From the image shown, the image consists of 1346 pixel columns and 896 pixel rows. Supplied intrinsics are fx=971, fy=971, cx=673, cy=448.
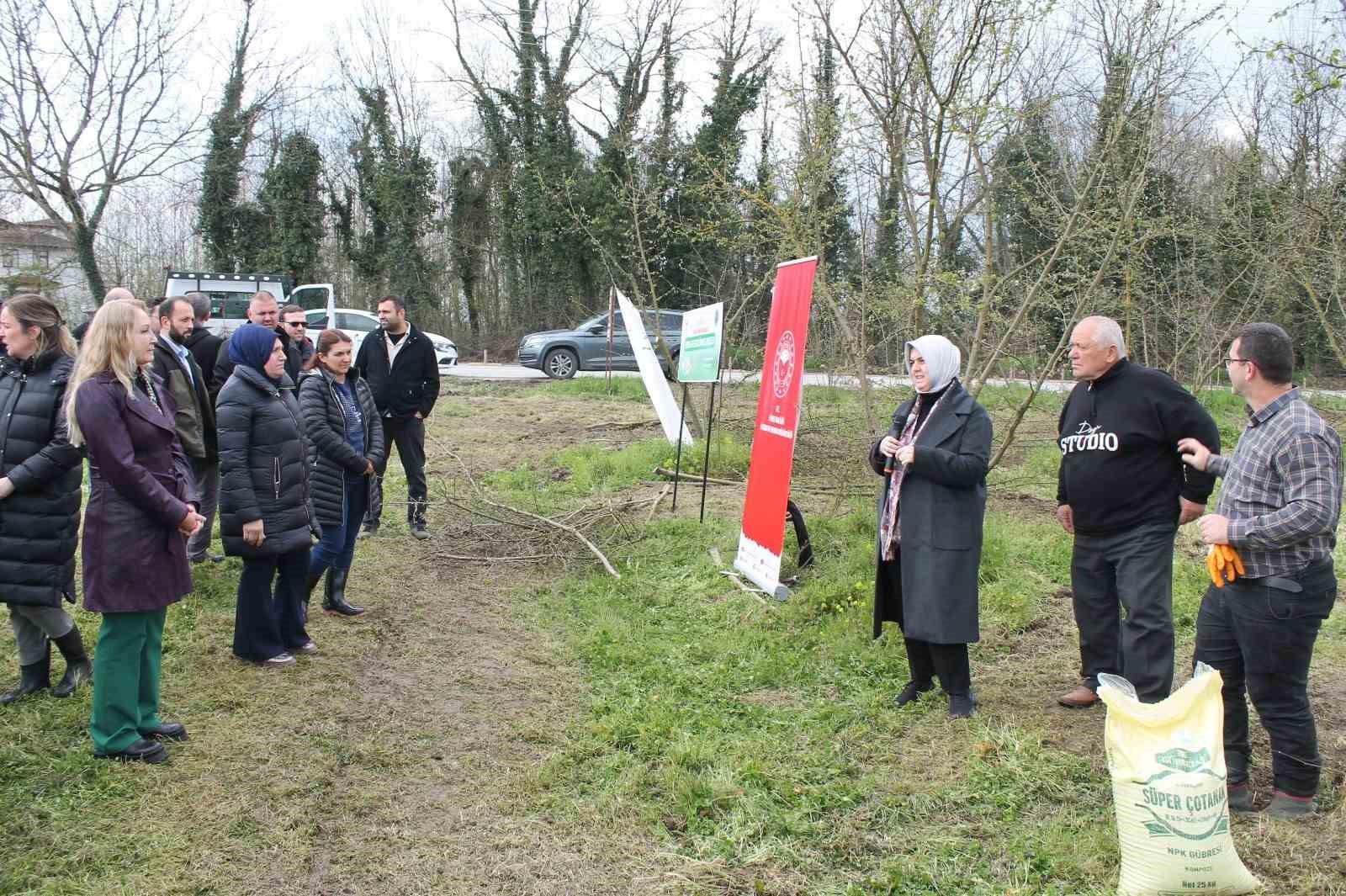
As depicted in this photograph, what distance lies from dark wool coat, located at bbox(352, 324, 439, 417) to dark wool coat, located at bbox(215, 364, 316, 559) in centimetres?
273

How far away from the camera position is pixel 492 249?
32594 mm

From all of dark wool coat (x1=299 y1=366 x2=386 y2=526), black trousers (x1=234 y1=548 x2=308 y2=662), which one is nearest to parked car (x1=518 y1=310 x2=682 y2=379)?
dark wool coat (x1=299 y1=366 x2=386 y2=526)

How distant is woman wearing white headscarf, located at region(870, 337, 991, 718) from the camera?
415 cm

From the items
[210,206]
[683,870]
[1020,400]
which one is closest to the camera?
[683,870]

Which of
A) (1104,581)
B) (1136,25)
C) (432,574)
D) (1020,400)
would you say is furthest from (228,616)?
(1020,400)

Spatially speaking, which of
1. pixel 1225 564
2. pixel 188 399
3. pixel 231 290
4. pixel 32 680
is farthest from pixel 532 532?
pixel 231 290

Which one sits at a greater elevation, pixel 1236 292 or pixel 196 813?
pixel 1236 292

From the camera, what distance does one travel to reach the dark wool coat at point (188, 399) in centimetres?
560

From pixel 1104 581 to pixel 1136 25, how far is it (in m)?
4.34

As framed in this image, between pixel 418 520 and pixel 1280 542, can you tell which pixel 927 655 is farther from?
pixel 418 520

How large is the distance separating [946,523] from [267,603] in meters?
3.36

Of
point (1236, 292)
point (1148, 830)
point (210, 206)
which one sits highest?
point (210, 206)

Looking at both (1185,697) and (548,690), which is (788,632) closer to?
(548,690)

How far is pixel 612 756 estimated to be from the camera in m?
4.03
